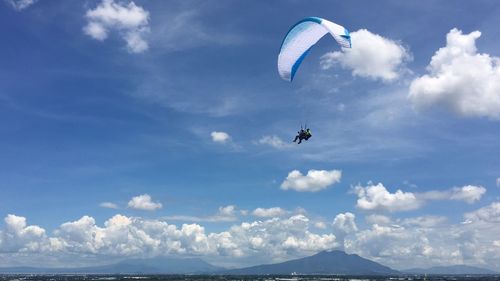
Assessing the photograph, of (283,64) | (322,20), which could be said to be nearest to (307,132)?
(283,64)

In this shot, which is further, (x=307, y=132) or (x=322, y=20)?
Result: (x=307, y=132)

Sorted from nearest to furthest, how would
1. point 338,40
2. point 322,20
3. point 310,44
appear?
point 338,40 → point 322,20 → point 310,44

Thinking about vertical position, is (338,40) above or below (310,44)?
below

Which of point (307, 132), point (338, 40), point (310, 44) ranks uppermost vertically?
point (310, 44)

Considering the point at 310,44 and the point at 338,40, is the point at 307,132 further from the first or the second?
the point at 338,40
